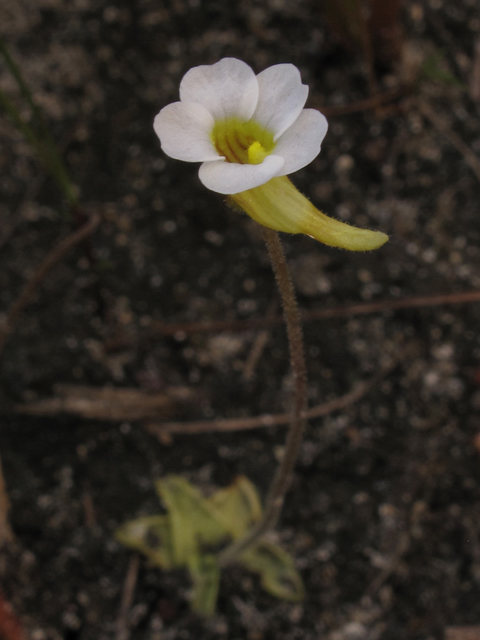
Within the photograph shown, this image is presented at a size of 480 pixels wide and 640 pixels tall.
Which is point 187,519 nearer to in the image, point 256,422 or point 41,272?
point 256,422

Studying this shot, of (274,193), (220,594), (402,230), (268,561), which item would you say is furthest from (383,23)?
(220,594)

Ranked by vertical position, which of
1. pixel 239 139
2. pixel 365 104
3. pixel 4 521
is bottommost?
pixel 4 521

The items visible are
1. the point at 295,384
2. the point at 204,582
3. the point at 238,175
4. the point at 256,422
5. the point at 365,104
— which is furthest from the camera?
the point at 365,104

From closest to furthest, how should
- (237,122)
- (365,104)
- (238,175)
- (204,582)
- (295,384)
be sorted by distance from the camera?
(238,175), (237,122), (295,384), (204,582), (365,104)

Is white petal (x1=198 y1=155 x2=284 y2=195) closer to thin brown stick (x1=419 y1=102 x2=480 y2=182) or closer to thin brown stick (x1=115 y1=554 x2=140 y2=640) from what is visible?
thin brown stick (x1=115 y1=554 x2=140 y2=640)

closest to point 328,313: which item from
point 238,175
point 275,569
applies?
point 275,569

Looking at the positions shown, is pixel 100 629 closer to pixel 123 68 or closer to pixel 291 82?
pixel 291 82

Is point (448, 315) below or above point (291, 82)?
below
